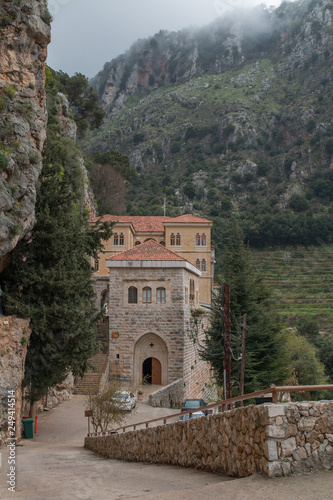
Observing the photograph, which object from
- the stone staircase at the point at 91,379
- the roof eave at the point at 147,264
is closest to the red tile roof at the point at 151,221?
the roof eave at the point at 147,264

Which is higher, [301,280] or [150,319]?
[301,280]

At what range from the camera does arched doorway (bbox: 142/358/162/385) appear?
103 feet

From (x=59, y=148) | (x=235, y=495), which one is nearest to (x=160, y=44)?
(x=59, y=148)

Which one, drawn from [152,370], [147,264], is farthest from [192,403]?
[147,264]

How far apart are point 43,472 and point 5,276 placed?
36.7 ft

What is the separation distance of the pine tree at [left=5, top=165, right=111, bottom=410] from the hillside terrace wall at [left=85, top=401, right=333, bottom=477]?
12184mm

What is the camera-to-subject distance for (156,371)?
31.5m

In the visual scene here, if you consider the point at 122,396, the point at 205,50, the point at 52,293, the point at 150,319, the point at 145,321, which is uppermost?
the point at 205,50

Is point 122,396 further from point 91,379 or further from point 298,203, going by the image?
point 298,203

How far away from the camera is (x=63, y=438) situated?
20641 mm

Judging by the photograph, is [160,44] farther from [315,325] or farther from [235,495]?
[235,495]

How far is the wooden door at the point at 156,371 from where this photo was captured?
1233 inches

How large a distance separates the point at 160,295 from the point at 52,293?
12057 mm

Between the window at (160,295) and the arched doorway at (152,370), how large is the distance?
381 cm
